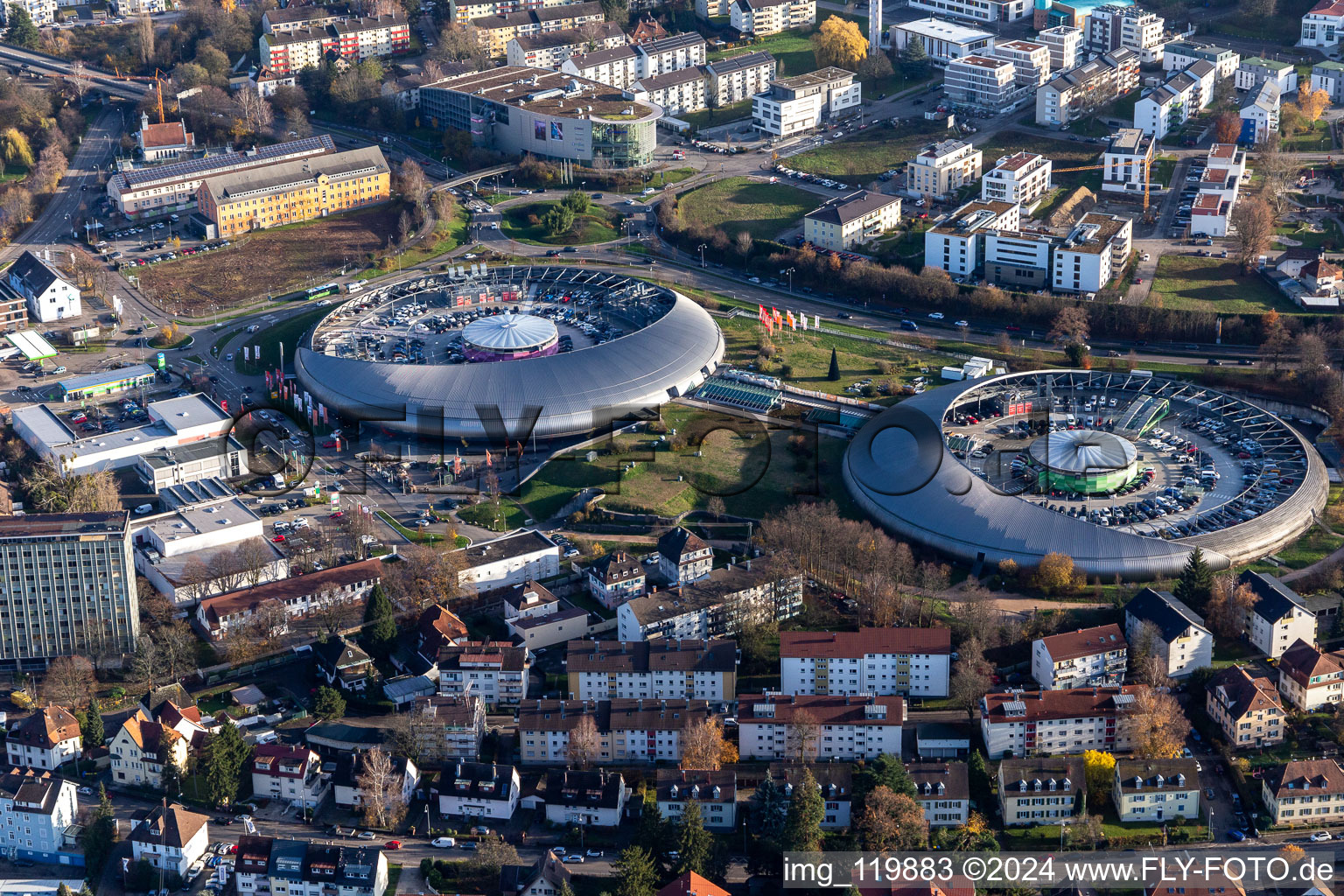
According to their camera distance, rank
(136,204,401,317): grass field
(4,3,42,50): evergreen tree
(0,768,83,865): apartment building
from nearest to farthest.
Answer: (0,768,83,865): apartment building < (136,204,401,317): grass field < (4,3,42,50): evergreen tree

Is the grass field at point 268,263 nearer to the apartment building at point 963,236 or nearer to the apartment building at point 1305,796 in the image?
the apartment building at point 963,236

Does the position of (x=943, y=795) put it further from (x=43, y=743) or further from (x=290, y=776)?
(x=43, y=743)

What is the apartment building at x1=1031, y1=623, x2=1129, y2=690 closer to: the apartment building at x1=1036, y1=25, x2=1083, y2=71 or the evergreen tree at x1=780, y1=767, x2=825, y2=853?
the evergreen tree at x1=780, y1=767, x2=825, y2=853

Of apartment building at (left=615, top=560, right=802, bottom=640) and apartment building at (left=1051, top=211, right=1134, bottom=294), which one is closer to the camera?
apartment building at (left=615, top=560, right=802, bottom=640)

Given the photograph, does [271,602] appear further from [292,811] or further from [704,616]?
[704,616]

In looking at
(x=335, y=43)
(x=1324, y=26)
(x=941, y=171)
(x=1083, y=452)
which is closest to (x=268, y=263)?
(x=335, y=43)

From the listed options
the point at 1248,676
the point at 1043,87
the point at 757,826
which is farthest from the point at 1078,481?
the point at 1043,87

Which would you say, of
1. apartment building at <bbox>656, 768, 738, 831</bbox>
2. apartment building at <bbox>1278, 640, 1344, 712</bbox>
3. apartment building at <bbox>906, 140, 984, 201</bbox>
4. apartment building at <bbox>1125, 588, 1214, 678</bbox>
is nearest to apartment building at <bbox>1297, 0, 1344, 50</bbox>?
apartment building at <bbox>906, 140, 984, 201</bbox>
